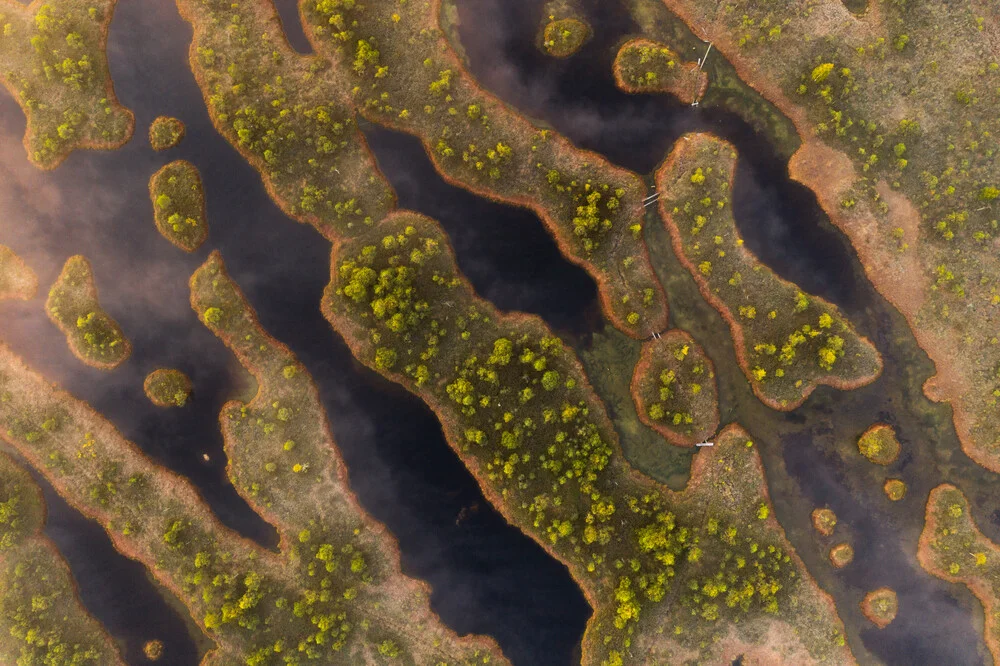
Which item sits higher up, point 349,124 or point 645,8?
point 645,8

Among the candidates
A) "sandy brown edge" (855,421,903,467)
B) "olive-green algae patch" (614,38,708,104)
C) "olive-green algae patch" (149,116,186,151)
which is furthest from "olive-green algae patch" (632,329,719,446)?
"olive-green algae patch" (149,116,186,151)

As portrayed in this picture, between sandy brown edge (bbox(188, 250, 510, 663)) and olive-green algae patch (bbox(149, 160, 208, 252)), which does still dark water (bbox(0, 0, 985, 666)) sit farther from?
olive-green algae patch (bbox(149, 160, 208, 252))

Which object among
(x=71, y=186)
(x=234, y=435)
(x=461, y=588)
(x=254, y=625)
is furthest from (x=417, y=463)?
(x=71, y=186)

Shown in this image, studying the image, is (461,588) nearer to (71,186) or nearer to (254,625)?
(254,625)

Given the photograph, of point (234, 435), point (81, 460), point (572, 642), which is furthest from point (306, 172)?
A: point (572, 642)

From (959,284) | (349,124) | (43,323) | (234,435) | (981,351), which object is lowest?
(43,323)

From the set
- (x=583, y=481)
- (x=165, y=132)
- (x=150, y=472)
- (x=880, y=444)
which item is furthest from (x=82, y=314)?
(x=880, y=444)
